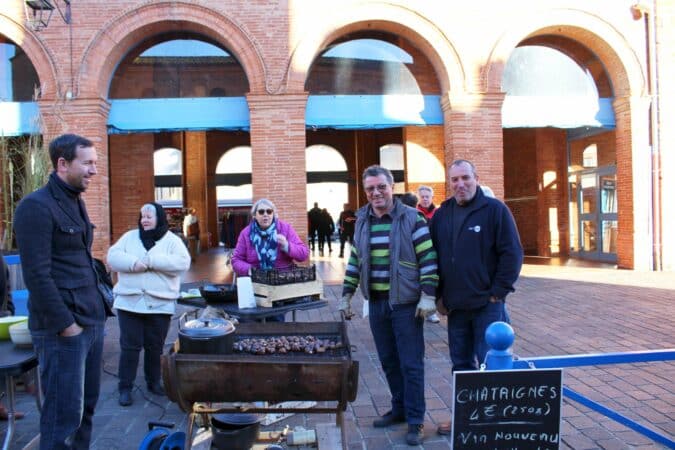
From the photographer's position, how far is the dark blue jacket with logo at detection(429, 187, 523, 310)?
3432 mm

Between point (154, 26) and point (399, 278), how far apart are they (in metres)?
9.40

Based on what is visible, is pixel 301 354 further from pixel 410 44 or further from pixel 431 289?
pixel 410 44

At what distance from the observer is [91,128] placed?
10680mm

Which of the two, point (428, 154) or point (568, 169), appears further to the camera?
point (568, 169)

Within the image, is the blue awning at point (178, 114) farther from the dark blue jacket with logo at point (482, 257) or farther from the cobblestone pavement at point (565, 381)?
the dark blue jacket with logo at point (482, 257)

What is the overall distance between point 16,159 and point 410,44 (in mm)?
8710

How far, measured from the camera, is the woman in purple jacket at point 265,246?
194 inches

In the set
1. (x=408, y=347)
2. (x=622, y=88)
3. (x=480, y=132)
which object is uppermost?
(x=622, y=88)

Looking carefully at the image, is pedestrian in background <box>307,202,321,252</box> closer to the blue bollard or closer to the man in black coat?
the man in black coat

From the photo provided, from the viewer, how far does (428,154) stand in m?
13.7

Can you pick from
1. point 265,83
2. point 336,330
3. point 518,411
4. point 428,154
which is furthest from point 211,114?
point 518,411

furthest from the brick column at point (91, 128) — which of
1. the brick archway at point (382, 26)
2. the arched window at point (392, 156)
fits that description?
the arched window at point (392, 156)

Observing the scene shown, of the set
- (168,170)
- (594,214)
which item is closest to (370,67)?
(594,214)

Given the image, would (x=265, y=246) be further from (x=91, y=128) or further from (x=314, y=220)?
(x=314, y=220)
